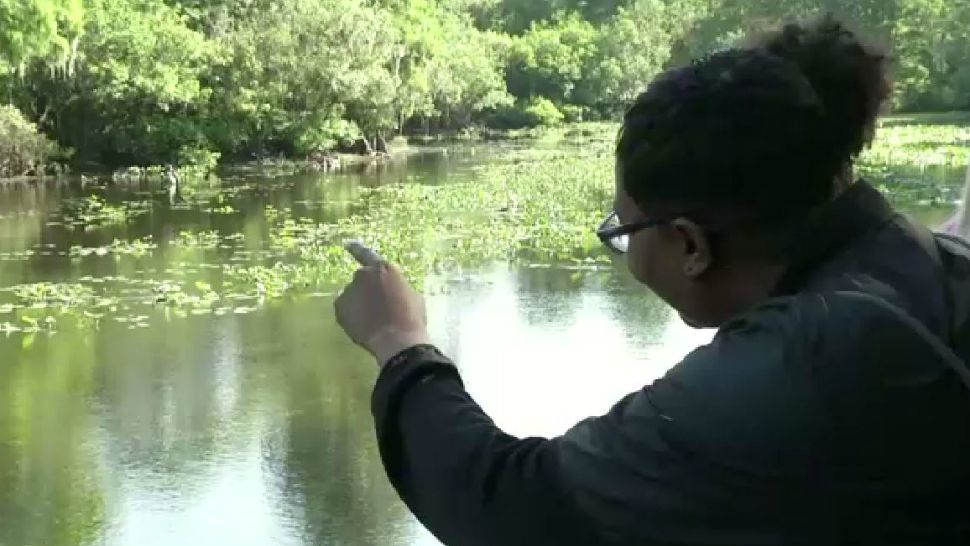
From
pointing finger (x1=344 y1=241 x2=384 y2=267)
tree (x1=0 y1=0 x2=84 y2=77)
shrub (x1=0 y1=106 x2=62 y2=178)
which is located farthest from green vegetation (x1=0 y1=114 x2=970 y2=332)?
pointing finger (x1=344 y1=241 x2=384 y2=267)

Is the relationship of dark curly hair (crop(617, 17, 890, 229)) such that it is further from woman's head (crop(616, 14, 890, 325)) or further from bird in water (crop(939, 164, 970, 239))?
bird in water (crop(939, 164, 970, 239))

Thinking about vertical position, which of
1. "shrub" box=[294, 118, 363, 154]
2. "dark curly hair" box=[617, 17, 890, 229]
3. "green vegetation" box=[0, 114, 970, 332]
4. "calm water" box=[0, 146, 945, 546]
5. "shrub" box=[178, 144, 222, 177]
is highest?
"dark curly hair" box=[617, 17, 890, 229]

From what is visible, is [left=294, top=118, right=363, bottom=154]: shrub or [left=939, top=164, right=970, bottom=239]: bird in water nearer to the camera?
[left=939, top=164, right=970, bottom=239]: bird in water

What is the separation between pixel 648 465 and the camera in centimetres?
57

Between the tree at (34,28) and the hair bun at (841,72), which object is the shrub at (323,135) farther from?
the hair bun at (841,72)

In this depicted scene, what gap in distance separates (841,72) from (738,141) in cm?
9

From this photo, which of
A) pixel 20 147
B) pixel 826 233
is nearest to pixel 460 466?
pixel 826 233

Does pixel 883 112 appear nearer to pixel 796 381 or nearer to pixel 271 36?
pixel 796 381

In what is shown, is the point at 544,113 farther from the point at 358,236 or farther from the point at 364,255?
the point at 364,255

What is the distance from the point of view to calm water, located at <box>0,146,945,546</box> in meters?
4.01

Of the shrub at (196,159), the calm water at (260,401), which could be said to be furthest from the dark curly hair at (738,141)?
the shrub at (196,159)

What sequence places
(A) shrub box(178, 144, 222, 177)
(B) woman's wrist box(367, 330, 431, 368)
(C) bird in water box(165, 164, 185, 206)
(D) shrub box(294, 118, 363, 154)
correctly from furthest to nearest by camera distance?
(D) shrub box(294, 118, 363, 154), (A) shrub box(178, 144, 222, 177), (C) bird in water box(165, 164, 185, 206), (B) woman's wrist box(367, 330, 431, 368)

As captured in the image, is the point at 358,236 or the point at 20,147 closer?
the point at 358,236

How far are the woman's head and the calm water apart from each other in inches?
120
